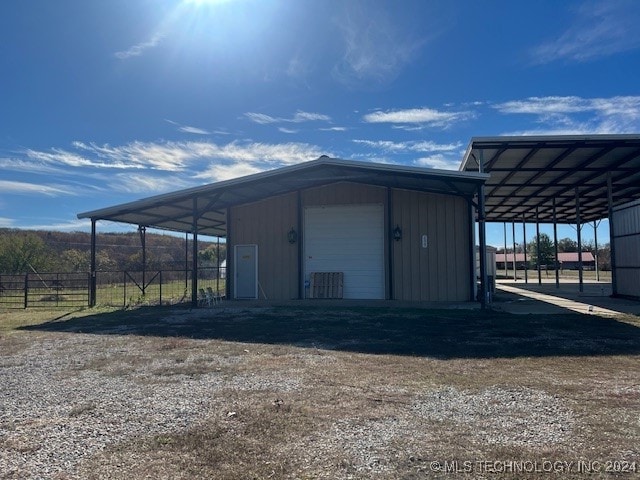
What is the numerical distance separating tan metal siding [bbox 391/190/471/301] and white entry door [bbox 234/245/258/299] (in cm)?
473

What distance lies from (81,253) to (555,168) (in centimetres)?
2990

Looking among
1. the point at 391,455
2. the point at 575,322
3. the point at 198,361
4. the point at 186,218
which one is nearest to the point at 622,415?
the point at 391,455

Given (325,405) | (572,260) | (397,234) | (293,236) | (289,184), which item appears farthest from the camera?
(572,260)

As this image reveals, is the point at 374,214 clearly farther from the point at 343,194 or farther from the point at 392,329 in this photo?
the point at 392,329

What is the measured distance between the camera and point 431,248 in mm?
14297

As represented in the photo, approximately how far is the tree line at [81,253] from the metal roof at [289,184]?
3.60 m

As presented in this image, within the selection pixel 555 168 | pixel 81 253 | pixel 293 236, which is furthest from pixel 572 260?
pixel 81 253

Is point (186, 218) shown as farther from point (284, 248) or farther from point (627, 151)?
point (627, 151)

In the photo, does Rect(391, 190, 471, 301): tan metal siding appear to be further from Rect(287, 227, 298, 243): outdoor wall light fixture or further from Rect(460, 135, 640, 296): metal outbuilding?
Rect(287, 227, 298, 243): outdoor wall light fixture

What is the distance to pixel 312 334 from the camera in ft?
28.6

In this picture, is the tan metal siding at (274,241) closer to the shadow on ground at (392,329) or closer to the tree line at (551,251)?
the shadow on ground at (392,329)

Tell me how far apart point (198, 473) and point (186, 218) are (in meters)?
16.0

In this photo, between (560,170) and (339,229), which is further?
(560,170)

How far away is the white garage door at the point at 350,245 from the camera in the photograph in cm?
1500
